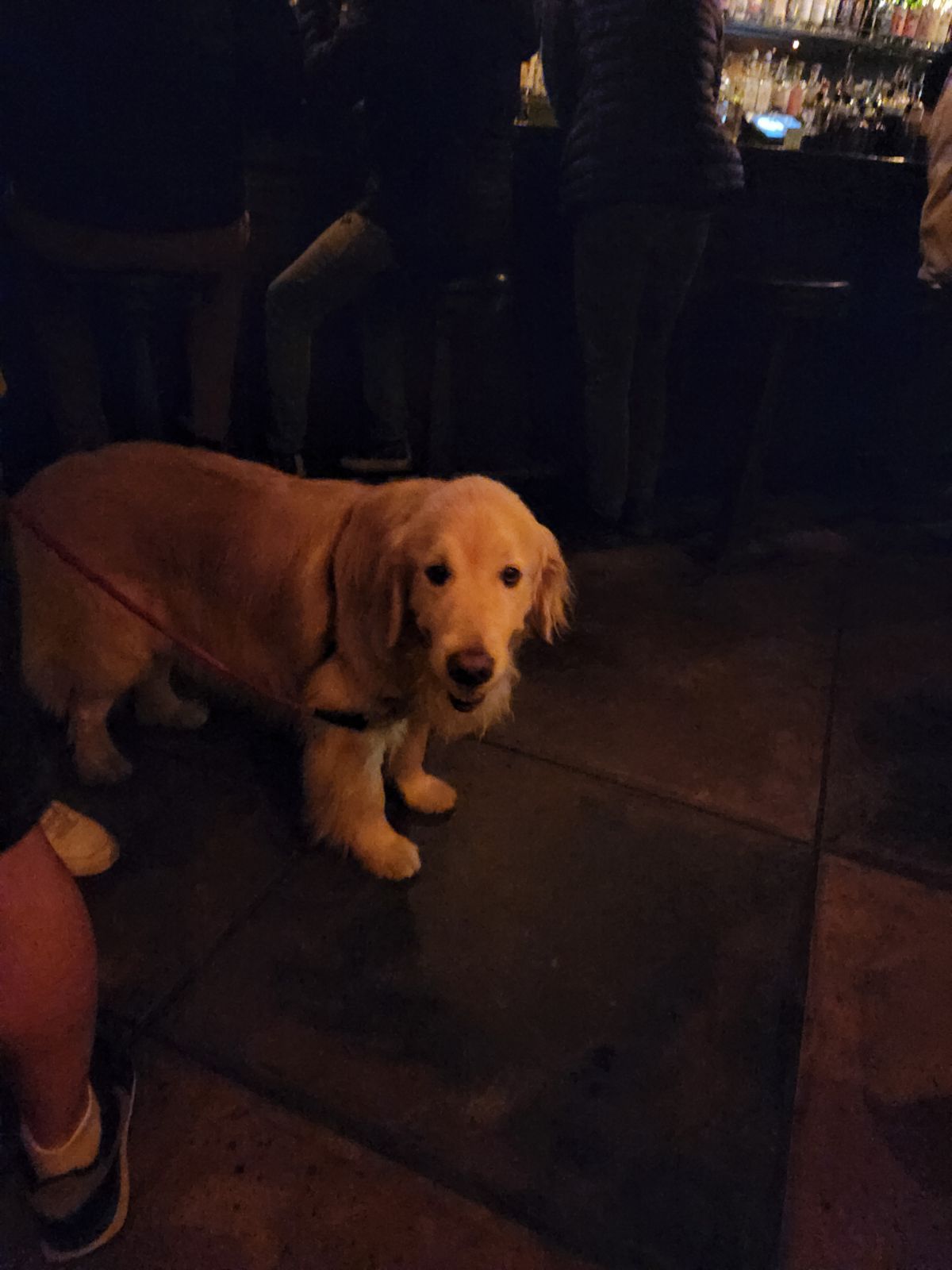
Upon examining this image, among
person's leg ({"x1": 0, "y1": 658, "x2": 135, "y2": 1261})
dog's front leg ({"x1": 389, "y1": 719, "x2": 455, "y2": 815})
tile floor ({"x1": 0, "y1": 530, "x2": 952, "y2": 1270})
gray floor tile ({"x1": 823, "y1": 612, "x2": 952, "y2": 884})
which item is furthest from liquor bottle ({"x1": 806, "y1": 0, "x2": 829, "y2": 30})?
person's leg ({"x1": 0, "y1": 658, "x2": 135, "y2": 1261})

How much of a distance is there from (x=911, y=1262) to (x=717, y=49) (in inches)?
149

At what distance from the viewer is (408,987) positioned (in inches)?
78.8

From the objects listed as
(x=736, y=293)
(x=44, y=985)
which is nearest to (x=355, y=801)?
(x=44, y=985)

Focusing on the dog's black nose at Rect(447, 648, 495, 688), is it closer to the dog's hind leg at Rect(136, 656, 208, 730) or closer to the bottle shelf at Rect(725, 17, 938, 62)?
the dog's hind leg at Rect(136, 656, 208, 730)

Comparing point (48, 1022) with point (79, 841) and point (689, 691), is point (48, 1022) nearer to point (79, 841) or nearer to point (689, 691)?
point (79, 841)

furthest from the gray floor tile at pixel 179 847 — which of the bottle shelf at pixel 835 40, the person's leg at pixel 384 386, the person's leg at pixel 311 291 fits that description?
the bottle shelf at pixel 835 40

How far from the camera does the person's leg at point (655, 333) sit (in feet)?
11.2

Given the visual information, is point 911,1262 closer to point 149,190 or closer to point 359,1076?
point 359,1076

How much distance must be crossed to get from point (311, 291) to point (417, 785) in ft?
6.43

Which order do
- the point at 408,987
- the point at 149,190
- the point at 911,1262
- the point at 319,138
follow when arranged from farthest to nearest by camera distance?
the point at 319,138, the point at 149,190, the point at 408,987, the point at 911,1262

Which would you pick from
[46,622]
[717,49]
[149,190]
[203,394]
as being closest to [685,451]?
[717,49]

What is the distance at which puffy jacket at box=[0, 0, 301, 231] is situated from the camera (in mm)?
2260

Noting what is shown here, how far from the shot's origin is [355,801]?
226cm

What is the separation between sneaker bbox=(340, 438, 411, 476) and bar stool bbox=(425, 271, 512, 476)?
0.13 meters
